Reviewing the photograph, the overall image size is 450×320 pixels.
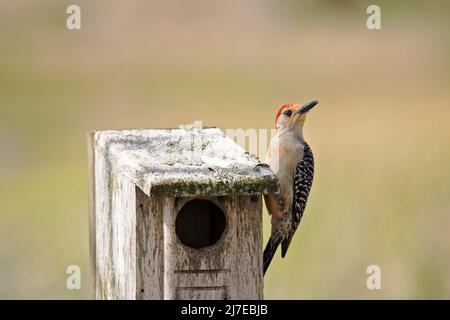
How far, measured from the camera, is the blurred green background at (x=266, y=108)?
37.3 feet

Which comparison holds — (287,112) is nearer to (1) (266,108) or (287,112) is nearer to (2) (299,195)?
(2) (299,195)

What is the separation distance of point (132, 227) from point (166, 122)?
8452 mm

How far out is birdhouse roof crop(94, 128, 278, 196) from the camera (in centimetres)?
659

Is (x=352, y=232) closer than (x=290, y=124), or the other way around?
(x=290, y=124)

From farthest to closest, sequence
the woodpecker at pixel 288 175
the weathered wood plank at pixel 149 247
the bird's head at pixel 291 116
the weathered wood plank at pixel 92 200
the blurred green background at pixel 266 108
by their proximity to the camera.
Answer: the blurred green background at pixel 266 108 → the bird's head at pixel 291 116 → the woodpecker at pixel 288 175 → the weathered wood plank at pixel 92 200 → the weathered wood plank at pixel 149 247

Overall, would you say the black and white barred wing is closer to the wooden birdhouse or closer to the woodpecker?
the woodpecker

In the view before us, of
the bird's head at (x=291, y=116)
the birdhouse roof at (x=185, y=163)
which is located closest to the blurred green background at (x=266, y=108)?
the bird's head at (x=291, y=116)

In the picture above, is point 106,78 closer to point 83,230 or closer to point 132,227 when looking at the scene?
point 83,230

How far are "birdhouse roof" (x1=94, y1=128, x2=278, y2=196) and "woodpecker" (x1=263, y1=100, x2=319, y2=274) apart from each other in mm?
1366

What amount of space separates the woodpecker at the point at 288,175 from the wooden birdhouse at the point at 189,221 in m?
1.53

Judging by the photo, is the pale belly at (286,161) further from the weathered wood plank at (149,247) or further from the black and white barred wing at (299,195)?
the weathered wood plank at (149,247)

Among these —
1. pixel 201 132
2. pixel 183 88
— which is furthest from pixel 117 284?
pixel 183 88

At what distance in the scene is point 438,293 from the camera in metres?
10.0

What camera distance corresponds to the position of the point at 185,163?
22.5 ft
